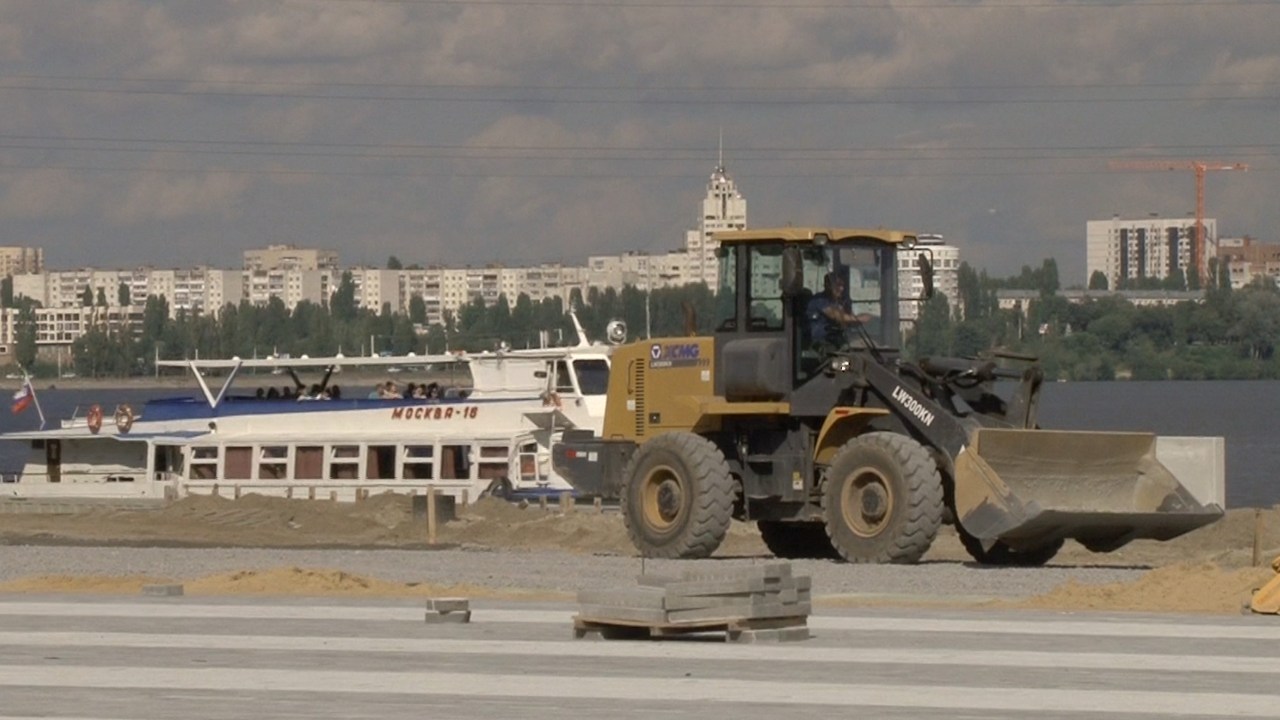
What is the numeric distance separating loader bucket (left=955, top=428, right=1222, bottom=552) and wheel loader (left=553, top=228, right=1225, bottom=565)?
0.02m

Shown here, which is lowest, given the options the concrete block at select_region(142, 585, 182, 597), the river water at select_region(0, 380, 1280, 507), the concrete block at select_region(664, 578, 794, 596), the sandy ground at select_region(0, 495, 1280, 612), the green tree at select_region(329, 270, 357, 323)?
the river water at select_region(0, 380, 1280, 507)

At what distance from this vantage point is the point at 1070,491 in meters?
24.5

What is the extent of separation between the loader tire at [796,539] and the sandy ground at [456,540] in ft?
4.12

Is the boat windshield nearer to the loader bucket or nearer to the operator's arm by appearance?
the operator's arm

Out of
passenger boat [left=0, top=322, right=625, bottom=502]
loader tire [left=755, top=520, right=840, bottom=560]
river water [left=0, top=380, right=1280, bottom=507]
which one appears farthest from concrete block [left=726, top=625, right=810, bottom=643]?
river water [left=0, top=380, right=1280, bottom=507]

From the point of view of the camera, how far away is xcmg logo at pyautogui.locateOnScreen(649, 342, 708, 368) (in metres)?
26.8

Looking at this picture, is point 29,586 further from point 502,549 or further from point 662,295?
→ point 662,295

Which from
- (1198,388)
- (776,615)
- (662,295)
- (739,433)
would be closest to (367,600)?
(776,615)

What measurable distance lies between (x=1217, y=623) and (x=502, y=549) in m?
14.5

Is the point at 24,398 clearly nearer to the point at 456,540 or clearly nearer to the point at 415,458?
the point at 415,458

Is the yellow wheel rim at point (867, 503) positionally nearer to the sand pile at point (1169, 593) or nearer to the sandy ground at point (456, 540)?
the sandy ground at point (456, 540)

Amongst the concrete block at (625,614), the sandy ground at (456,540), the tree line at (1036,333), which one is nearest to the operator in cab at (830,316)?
the sandy ground at (456,540)

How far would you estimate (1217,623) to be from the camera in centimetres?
1783

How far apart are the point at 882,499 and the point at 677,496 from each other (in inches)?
108
